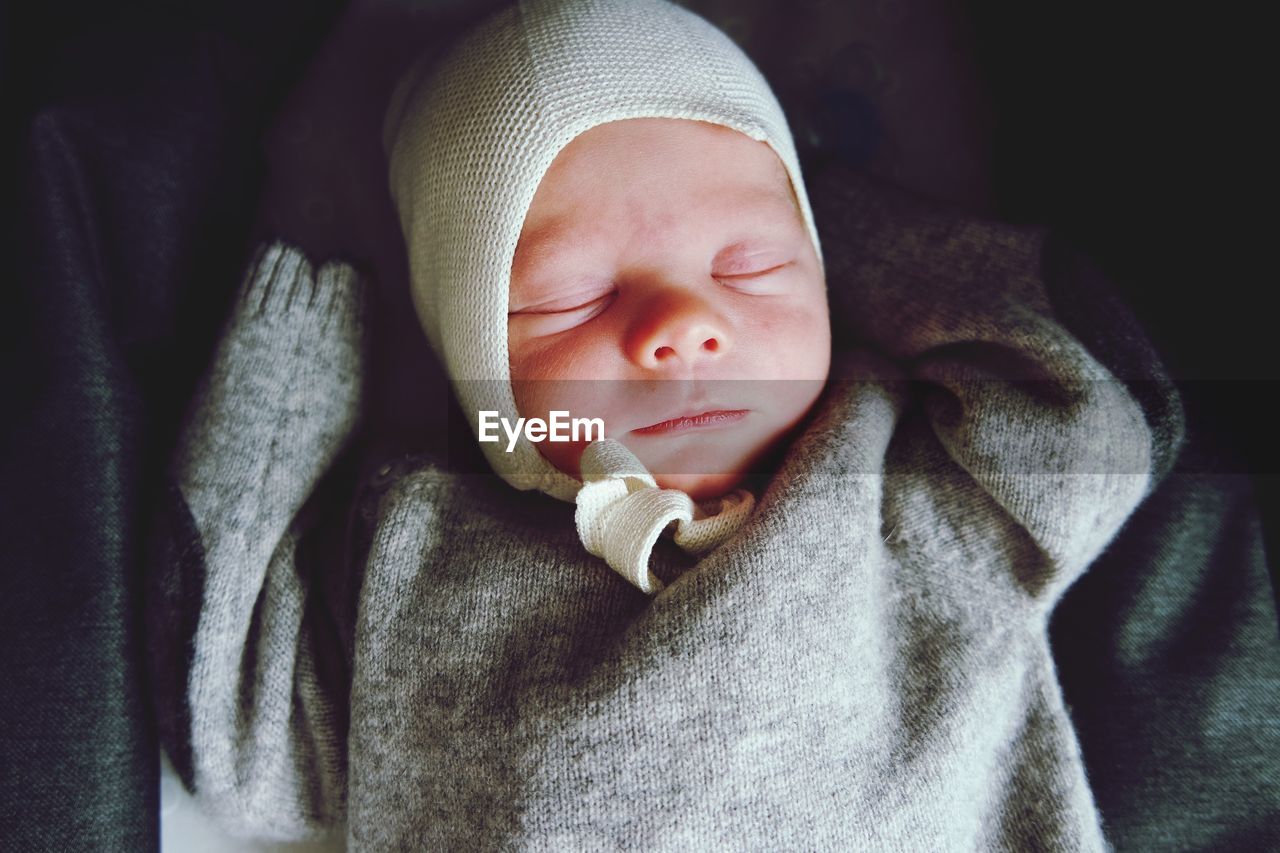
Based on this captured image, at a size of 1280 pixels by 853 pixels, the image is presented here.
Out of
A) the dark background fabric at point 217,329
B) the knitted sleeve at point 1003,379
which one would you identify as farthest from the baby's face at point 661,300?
the dark background fabric at point 217,329

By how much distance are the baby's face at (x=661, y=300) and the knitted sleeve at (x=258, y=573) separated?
10.3 inches

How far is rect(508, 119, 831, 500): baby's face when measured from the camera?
84cm

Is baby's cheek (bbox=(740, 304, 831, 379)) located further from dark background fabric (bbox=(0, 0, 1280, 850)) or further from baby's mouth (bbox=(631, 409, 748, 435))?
dark background fabric (bbox=(0, 0, 1280, 850))

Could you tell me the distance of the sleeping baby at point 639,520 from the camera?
77 centimetres

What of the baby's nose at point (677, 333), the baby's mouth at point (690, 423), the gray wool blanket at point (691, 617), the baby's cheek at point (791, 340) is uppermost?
the baby's nose at point (677, 333)

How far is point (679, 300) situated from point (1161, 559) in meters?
0.60

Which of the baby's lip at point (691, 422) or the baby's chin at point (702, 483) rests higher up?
the baby's lip at point (691, 422)

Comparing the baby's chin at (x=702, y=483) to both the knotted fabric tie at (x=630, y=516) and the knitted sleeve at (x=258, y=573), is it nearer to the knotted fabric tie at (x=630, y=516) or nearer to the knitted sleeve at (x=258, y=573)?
the knotted fabric tie at (x=630, y=516)

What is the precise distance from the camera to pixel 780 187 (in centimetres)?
96

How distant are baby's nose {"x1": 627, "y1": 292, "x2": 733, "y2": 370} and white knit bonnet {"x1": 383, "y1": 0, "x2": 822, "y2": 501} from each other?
0.53ft

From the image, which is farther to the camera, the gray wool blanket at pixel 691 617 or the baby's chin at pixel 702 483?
the baby's chin at pixel 702 483

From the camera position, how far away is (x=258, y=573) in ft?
3.04

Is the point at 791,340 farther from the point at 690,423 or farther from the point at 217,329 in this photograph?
the point at 217,329

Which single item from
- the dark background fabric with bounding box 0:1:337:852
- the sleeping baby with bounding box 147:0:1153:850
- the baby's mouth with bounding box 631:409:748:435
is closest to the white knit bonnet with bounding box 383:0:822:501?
the sleeping baby with bounding box 147:0:1153:850
